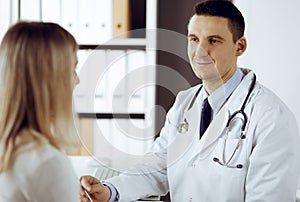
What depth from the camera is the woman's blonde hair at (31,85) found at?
93 cm

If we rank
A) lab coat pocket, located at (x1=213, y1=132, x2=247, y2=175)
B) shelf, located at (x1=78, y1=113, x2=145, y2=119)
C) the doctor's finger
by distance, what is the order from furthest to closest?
shelf, located at (x1=78, y1=113, x2=145, y2=119) < lab coat pocket, located at (x1=213, y1=132, x2=247, y2=175) < the doctor's finger

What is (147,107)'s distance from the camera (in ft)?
7.61

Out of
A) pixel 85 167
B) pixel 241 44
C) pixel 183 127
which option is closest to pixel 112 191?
pixel 183 127

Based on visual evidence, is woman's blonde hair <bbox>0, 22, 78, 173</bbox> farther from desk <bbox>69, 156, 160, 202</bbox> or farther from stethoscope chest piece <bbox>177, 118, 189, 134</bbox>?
desk <bbox>69, 156, 160, 202</bbox>

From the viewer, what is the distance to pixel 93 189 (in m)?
1.38

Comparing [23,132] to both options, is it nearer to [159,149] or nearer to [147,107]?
[159,149]

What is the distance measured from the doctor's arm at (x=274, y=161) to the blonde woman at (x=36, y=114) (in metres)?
0.60

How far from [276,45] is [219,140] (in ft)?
1.37

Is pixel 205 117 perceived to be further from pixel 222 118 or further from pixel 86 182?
pixel 86 182

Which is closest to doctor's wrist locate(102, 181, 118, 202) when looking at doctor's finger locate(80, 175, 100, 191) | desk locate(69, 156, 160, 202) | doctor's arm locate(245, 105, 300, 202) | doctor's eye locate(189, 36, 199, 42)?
doctor's finger locate(80, 175, 100, 191)

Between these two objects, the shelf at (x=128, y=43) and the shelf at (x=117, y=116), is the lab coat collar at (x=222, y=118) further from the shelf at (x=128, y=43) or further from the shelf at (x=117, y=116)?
the shelf at (x=128, y=43)

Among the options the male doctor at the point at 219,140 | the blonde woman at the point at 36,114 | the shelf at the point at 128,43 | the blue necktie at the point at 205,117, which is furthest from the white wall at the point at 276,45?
the blonde woman at the point at 36,114

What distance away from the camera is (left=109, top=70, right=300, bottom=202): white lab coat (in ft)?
4.53

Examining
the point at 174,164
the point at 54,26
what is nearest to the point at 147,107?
the point at 174,164
